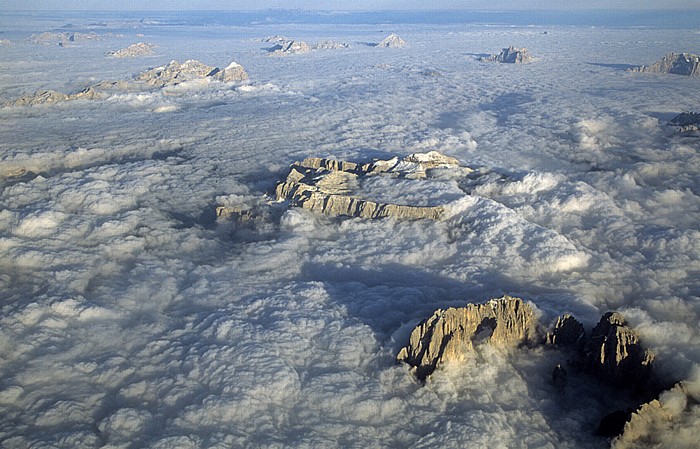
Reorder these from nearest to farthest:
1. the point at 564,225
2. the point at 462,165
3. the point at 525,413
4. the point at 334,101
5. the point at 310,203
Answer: the point at 525,413 → the point at 564,225 → the point at 310,203 → the point at 462,165 → the point at 334,101

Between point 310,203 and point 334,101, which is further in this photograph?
point 334,101

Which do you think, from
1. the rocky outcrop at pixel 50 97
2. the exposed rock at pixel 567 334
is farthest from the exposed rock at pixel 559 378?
the rocky outcrop at pixel 50 97

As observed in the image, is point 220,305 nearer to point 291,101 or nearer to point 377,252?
point 377,252

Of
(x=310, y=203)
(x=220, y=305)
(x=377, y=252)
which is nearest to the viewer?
(x=220, y=305)

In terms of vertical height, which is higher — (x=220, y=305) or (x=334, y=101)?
(x=334, y=101)

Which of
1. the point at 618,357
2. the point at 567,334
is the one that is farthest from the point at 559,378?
the point at 567,334

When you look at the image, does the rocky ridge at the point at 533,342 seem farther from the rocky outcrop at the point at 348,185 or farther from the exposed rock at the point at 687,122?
the exposed rock at the point at 687,122

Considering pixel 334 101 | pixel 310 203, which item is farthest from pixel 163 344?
pixel 334 101
